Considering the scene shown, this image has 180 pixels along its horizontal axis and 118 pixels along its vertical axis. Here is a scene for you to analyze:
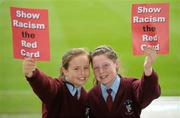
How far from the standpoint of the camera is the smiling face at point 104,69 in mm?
1733

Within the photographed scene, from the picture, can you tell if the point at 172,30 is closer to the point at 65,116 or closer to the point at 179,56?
the point at 179,56

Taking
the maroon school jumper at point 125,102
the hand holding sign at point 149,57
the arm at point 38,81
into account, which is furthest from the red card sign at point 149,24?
the arm at point 38,81

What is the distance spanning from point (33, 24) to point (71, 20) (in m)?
0.55

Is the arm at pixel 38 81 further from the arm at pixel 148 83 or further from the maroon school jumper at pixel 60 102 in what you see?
the arm at pixel 148 83

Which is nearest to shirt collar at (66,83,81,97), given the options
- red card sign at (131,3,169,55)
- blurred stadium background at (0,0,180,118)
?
red card sign at (131,3,169,55)

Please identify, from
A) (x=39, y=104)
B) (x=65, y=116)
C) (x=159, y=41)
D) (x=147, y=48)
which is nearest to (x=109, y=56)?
(x=147, y=48)

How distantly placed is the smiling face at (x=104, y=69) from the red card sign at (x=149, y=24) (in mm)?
450

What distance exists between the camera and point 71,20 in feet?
8.09

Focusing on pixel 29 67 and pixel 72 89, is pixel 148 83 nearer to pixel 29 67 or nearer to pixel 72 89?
pixel 72 89

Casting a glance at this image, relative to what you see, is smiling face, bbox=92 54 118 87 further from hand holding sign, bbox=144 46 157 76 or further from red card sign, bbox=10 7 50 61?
red card sign, bbox=10 7 50 61

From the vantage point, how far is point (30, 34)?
1.92 metres

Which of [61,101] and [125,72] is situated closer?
[61,101]

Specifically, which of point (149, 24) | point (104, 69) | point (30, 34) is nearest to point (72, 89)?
point (104, 69)

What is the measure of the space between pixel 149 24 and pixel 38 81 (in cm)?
83
